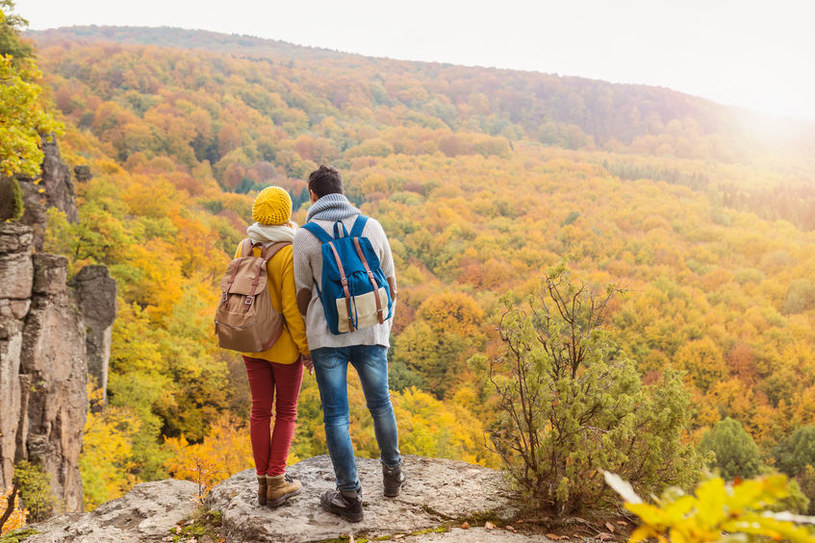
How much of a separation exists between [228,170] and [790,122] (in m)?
133

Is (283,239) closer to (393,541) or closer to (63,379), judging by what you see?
(393,541)

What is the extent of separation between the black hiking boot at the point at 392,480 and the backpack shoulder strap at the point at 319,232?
1.63m

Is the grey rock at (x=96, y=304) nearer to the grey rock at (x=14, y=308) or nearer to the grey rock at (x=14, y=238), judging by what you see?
the grey rock at (x=14, y=308)

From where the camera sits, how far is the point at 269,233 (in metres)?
3.06

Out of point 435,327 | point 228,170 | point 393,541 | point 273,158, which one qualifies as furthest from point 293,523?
point 273,158

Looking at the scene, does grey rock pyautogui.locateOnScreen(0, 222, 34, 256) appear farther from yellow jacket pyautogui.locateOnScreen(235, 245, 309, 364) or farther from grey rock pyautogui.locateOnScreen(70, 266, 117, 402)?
grey rock pyautogui.locateOnScreen(70, 266, 117, 402)

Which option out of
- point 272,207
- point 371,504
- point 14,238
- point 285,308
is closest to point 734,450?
point 371,504

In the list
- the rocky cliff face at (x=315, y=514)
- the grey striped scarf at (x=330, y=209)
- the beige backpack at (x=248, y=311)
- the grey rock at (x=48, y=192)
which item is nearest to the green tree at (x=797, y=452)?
the rocky cliff face at (x=315, y=514)

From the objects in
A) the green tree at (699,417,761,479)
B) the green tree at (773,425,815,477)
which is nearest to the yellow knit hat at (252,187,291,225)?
the green tree at (699,417,761,479)

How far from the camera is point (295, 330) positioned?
Answer: 3.01 meters

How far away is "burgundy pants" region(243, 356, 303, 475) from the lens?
312 centimetres

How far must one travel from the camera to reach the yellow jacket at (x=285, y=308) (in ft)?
9.82

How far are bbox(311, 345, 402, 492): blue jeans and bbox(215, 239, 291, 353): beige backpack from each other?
12.5 inches

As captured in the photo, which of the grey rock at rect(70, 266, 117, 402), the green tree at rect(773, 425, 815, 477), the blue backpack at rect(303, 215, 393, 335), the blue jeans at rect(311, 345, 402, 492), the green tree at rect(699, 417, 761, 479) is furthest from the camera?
the green tree at rect(773, 425, 815, 477)
